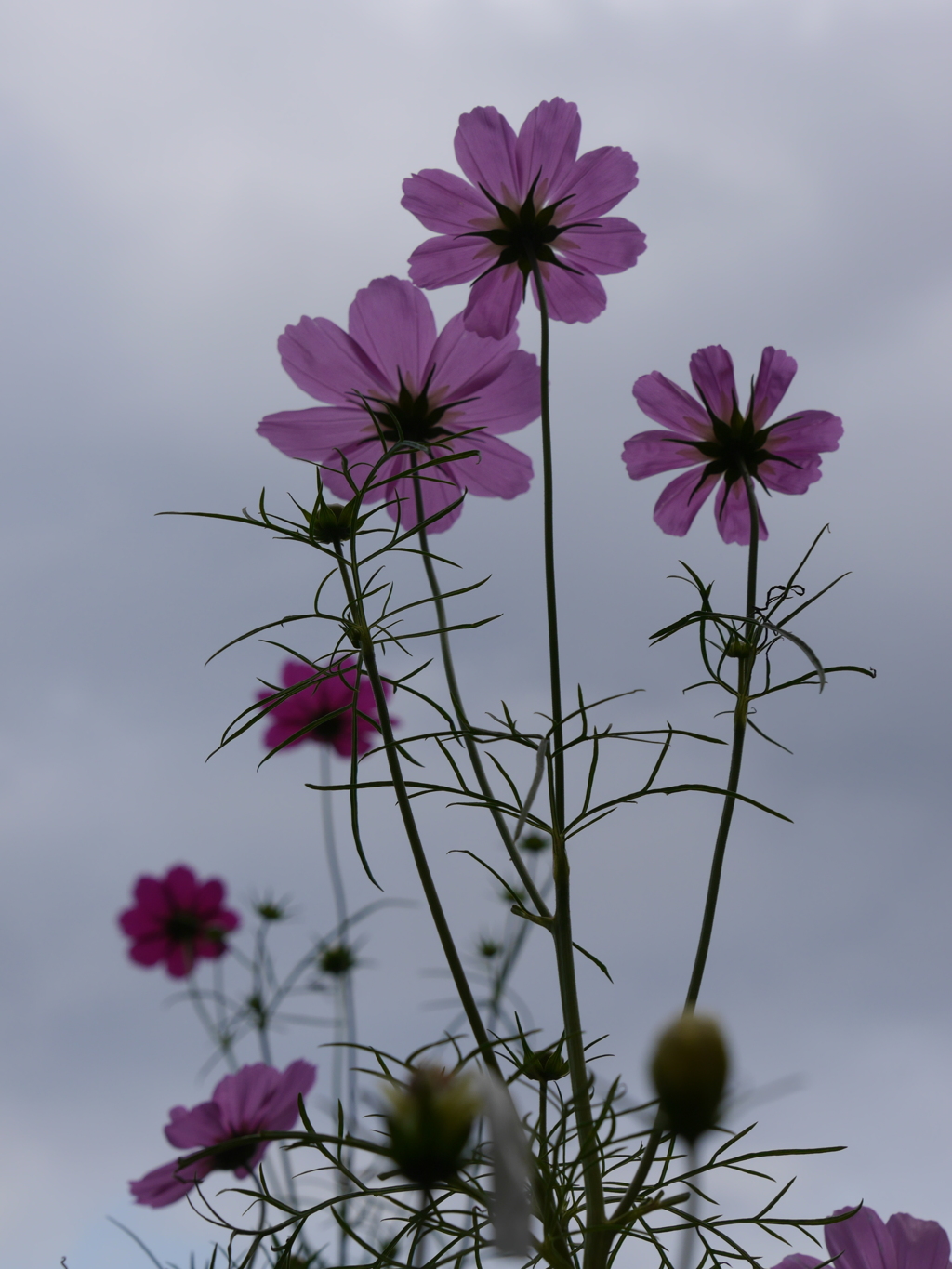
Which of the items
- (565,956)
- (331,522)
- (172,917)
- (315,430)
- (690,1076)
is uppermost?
(172,917)

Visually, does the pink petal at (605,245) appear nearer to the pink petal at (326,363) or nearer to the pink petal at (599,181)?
the pink petal at (599,181)

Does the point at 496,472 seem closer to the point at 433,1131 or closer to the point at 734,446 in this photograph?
the point at 734,446

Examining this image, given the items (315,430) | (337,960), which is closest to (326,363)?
(315,430)

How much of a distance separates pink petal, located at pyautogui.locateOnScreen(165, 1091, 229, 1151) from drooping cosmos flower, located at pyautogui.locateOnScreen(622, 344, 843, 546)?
0.56 m

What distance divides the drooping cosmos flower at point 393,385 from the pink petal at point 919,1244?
0.43 m

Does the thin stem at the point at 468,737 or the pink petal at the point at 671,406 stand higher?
the pink petal at the point at 671,406

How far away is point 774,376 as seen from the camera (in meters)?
0.58

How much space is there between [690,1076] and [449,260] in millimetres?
514

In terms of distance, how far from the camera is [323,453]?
576 millimetres

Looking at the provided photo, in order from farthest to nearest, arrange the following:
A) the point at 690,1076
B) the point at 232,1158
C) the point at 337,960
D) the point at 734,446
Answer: the point at 337,960 < the point at 232,1158 < the point at 734,446 < the point at 690,1076

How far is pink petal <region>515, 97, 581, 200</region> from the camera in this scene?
0.56 meters

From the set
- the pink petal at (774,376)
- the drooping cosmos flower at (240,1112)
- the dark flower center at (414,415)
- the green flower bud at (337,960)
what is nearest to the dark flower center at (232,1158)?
the drooping cosmos flower at (240,1112)

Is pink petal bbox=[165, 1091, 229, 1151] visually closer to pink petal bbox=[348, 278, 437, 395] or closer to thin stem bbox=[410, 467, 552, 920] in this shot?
thin stem bbox=[410, 467, 552, 920]

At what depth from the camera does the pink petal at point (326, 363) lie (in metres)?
0.56
